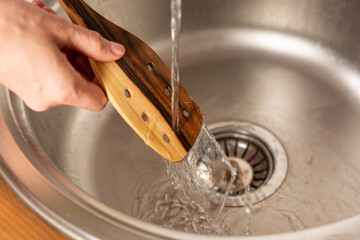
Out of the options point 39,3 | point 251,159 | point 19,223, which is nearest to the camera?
point 19,223

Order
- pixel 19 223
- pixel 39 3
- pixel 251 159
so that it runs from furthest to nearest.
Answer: pixel 251 159, pixel 39 3, pixel 19 223

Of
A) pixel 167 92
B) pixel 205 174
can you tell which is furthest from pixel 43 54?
pixel 205 174

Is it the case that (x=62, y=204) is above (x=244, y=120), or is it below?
below

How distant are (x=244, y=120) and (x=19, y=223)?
1.38ft

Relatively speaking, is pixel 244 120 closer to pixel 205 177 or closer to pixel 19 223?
pixel 205 177

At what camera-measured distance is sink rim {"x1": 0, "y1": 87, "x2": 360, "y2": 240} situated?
406mm

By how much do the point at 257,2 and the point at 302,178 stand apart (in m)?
0.33

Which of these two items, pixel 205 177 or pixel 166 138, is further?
pixel 205 177

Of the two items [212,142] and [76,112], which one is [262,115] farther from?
[76,112]

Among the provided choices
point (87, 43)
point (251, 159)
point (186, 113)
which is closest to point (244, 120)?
point (251, 159)

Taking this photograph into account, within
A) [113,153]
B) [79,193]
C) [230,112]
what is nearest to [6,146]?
[79,193]

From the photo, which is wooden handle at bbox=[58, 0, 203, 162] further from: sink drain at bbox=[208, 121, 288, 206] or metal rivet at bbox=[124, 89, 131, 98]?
sink drain at bbox=[208, 121, 288, 206]

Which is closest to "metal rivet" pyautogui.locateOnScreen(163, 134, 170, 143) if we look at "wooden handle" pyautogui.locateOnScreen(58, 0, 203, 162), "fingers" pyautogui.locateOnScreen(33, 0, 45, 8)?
"wooden handle" pyautogui.locateOnScreen(58, 0, 203, 162)

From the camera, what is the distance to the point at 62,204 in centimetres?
43
